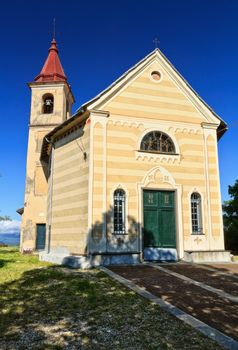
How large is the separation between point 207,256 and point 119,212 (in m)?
4.38

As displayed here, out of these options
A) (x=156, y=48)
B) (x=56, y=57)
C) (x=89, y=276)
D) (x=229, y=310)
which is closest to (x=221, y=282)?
(x=229, y=310)

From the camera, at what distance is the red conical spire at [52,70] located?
2763 cm

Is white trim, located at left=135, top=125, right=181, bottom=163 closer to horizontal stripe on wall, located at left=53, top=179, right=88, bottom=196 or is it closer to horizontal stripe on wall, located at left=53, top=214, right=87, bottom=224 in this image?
horizontal stripe on wall, located at left=53, top=179, right=88, bottom=196

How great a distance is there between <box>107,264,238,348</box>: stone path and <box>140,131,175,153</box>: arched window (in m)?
5.78

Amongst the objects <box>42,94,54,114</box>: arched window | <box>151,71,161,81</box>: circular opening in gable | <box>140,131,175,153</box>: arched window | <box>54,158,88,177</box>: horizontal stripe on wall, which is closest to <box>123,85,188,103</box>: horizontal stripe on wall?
<box>151,71,161,81</box>: circular opening in gable

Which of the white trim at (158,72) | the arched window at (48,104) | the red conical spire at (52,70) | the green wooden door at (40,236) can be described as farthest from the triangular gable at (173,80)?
the green wooden door at (40,236)

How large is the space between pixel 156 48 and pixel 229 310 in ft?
45.0

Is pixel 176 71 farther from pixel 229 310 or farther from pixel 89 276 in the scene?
pixel 229 310

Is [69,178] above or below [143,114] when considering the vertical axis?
below

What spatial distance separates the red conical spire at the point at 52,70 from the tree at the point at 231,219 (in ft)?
51.1

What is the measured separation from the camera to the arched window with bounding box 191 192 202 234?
54.3ft

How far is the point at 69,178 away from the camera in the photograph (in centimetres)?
1688

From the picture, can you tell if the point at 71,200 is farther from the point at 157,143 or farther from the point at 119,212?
the point at 157,143

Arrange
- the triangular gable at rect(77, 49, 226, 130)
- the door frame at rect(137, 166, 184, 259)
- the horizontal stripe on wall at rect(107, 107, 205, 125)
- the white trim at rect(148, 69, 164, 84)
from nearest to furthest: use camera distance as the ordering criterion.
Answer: the door frame at rect(137, 166, 184, 259)
the horizontal stripe on wall at rect(107, 107, 205, 125)
the triangular gable at rect(77, 49, 226, 130)
the white trim at rect(148, 69, 164, 84)
